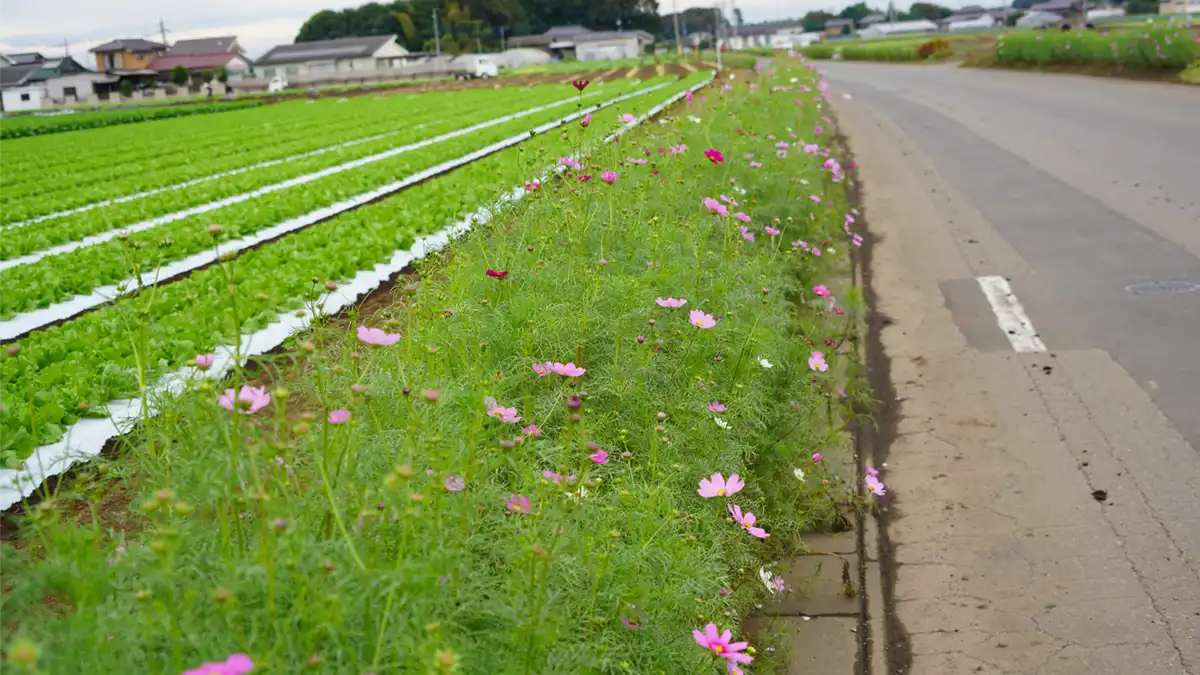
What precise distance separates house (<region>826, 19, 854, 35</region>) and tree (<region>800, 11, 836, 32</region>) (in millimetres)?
1582

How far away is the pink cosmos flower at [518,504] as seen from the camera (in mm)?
2671

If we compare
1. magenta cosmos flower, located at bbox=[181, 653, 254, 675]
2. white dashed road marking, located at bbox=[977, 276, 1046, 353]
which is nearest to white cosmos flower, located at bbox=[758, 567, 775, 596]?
magenta cosmos flower, located at bbox=[181, 653, 254, 675]

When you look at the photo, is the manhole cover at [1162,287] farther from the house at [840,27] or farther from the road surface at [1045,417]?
the house at [840,27]

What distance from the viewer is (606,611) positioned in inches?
112

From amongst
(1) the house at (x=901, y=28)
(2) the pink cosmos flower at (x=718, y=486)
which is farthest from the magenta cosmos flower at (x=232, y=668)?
(1) the house at (x=901, y=28)

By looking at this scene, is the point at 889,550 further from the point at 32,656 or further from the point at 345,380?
the point at 32,656

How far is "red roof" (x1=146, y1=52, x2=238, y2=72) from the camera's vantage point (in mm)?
101812

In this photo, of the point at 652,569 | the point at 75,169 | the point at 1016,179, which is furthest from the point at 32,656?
the point at 75,169

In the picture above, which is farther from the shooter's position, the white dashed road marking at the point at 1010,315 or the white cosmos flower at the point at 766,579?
the white dashed road marking at the point at 1010,315

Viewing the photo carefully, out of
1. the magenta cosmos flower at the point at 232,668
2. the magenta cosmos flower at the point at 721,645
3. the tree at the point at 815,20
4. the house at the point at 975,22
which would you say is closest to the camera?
the magenta cosmos flower at the point at 232,668

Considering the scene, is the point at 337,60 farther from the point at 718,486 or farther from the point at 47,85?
the point at 718,486

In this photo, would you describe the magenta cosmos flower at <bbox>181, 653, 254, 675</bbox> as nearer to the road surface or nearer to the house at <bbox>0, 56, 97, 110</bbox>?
the road surface

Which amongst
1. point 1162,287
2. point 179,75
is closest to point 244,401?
point 1162,287

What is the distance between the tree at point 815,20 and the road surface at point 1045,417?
581 feet
